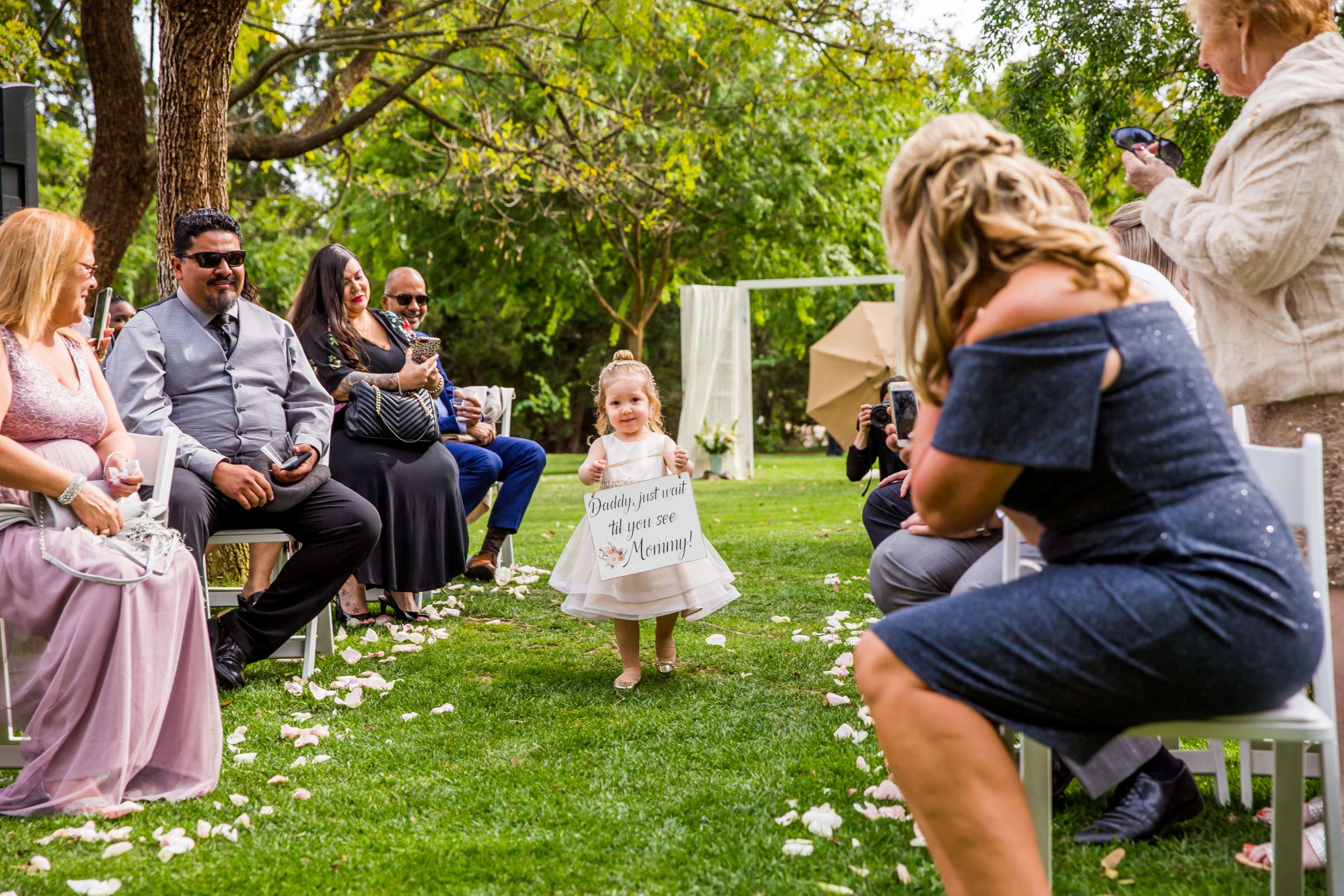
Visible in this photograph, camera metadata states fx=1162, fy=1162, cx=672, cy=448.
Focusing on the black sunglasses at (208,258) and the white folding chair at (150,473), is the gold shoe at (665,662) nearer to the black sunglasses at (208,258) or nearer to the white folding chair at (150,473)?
the white folding chair at (150,473)

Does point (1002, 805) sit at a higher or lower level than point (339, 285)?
lower

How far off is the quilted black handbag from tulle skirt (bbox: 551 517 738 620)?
1.87 metres

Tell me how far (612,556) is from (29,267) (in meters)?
2.25

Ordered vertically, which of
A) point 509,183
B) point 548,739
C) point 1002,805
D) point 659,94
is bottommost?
point 548,739

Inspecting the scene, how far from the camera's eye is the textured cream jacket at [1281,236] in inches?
104

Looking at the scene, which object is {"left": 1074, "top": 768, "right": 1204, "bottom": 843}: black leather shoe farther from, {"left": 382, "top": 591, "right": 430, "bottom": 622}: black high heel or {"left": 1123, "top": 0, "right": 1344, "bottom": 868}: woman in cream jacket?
{"left": 382, "top": 591, "right": 430, "bottom": 622}: black high heel

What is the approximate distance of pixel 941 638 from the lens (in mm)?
1913

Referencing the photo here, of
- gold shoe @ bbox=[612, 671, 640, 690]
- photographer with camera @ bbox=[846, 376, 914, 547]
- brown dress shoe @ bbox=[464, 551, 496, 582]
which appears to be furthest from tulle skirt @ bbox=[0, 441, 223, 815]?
brown dress shoe @ bbox=[464, 551, 496, 582]

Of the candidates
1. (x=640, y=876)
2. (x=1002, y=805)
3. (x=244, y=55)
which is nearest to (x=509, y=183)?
(x=244, y=55)

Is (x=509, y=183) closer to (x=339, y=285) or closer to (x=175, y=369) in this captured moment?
(x=339, y=285)

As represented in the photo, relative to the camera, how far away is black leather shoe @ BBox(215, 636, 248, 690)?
4.76m

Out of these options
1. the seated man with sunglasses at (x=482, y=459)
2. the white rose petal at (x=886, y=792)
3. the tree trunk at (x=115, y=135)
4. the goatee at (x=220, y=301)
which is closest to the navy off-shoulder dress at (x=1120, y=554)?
the white rose petal at (x=886, y=792)

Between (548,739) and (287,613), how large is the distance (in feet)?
5.00

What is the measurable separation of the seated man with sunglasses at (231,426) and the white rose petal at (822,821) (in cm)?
271
